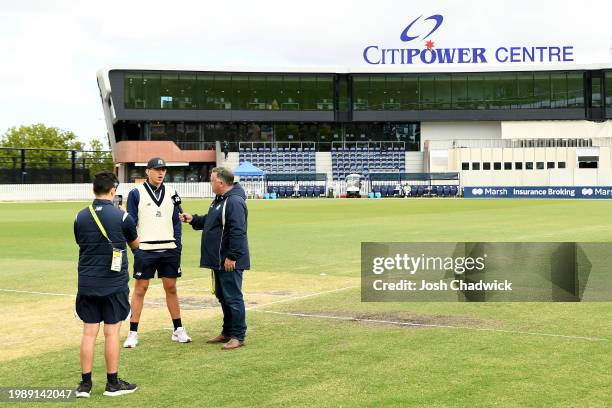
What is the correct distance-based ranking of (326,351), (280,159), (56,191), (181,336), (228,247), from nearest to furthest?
→ (326,351), (228,247), (181,336), (56,191), (280,159)

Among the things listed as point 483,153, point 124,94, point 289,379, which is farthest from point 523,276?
point 124,94

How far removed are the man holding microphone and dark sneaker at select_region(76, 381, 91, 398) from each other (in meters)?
2.22

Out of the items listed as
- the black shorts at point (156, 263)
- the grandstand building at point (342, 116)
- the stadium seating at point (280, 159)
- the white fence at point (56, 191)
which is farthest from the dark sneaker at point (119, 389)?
the stadium seating at point (280, 159)

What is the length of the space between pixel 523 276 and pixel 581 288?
1.74 metres

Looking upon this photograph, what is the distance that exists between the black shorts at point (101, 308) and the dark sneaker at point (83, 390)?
588mm

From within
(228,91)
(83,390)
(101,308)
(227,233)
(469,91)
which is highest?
(469,91)

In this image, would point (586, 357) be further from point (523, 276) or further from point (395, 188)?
point (395, 188)

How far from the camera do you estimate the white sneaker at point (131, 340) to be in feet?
32.0

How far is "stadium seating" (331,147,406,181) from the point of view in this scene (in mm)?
88375

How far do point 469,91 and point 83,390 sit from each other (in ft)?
295

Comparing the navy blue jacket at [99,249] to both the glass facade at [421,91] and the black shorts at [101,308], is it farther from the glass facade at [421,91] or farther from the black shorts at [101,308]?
the glass facade at [421,91]

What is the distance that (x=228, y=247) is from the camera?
9695 mm

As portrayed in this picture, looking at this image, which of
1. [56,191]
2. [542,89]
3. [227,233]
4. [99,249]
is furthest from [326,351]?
[542,89]

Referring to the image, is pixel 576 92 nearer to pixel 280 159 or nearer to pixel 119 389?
pixel 280 159
